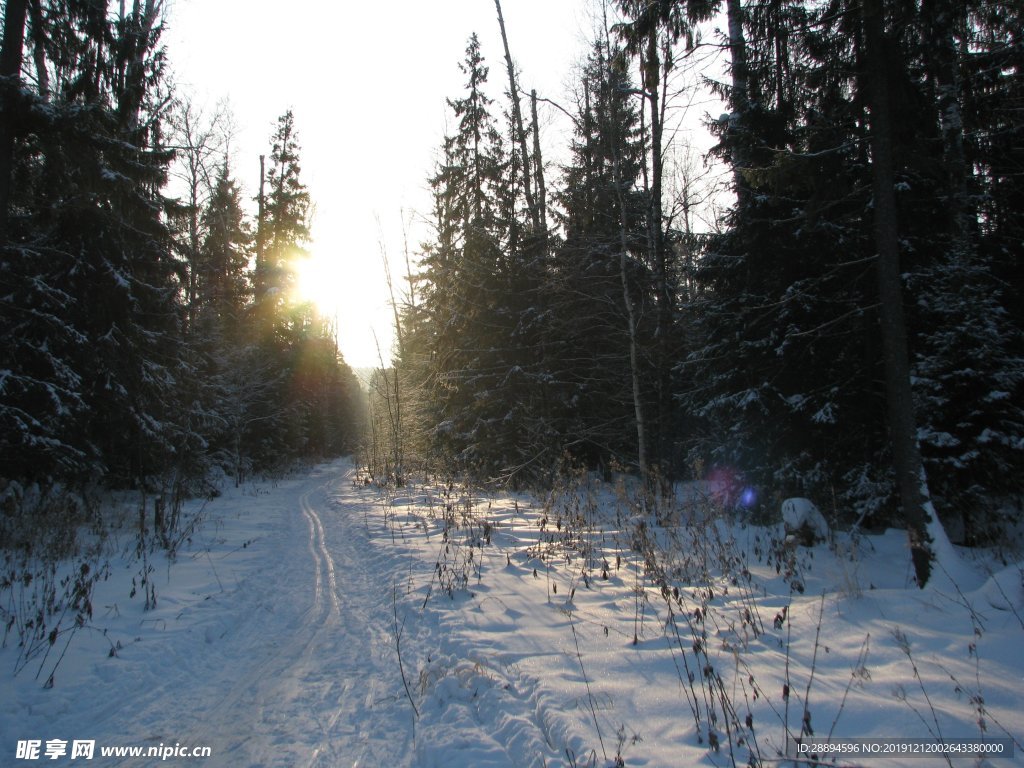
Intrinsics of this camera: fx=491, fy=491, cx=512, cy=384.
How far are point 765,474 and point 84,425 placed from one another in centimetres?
1409

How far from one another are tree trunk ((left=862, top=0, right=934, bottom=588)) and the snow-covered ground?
1.25m

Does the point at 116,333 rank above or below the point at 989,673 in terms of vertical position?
above

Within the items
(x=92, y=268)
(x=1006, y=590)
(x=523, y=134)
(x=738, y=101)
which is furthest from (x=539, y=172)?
(x=1006, y=590)

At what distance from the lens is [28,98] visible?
27.5ft

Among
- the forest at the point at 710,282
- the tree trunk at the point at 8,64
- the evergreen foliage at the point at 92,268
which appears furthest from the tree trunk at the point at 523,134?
the tree trunk at the point at 8,64

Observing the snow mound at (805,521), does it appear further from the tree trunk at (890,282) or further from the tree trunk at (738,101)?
the tree trunk at (738,101)

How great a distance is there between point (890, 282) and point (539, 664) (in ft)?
20.0

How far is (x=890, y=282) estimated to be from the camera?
6129 millimetres

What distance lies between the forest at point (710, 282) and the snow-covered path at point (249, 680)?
4264 mm

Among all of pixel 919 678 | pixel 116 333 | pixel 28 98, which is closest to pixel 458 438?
pixel 116 333

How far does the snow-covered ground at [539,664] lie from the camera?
3.08 meters

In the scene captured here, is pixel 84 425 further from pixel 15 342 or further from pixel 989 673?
pixel 989 673

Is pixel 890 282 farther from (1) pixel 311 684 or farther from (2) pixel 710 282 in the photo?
(1) pixel 311 684

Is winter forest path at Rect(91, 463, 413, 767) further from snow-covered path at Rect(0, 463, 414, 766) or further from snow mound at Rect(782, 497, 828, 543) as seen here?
snow mound at Rect(782, 497, 828, 543)
